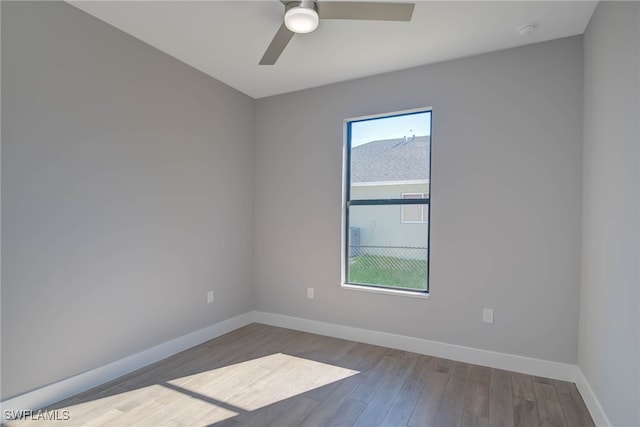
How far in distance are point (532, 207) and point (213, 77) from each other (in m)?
3.20

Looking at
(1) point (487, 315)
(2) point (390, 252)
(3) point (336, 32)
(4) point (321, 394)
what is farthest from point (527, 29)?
(4) point (321, 394)

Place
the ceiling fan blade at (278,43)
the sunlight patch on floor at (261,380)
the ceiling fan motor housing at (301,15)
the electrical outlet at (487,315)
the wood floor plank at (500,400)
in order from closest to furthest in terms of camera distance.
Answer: the ceiling fan motor housing at (301,15)
the wood floor plank at (500,400)
the ceiling fan blade at (278,43)
the sunlight patch on floor at (261,380)
the electrical outlet at (487,315)

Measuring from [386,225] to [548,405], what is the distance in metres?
1.83

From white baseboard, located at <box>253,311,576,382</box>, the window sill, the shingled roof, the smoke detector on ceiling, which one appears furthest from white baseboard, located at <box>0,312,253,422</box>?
the smoke detector on ceiling

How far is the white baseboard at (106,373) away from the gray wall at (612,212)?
10.2ft

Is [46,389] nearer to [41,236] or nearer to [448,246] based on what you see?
[41,236]

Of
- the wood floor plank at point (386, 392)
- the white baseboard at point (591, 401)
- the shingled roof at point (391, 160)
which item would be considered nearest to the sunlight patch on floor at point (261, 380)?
the wood floor plank at point (386, 392)

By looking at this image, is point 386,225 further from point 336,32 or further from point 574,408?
point 574,408

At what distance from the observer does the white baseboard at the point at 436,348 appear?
2494 mm

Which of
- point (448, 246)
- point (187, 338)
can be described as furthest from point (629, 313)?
point (187, 338)

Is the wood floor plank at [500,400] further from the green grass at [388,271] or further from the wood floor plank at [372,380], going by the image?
the green grass at [388,271]

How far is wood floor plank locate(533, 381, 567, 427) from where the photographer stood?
197cm

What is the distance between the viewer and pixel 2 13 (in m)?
1.88

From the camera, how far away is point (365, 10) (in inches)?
71.9
